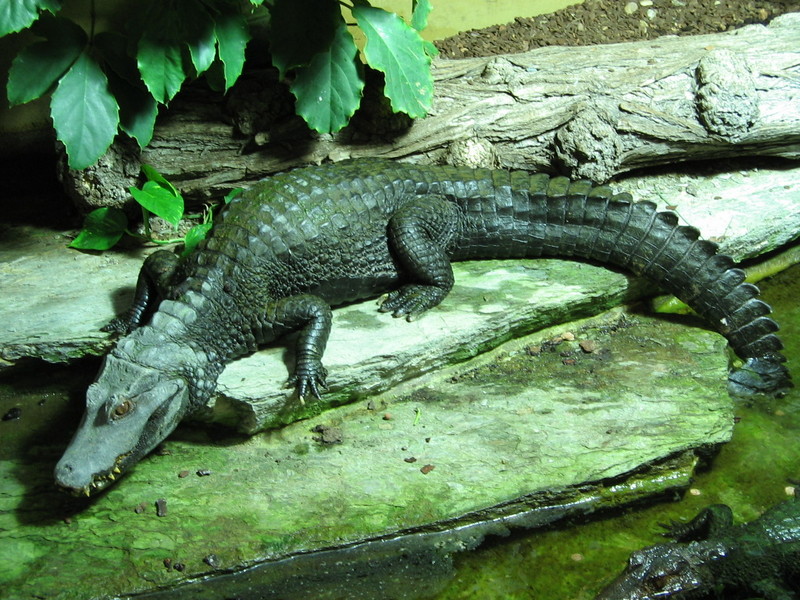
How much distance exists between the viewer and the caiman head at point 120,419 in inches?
131

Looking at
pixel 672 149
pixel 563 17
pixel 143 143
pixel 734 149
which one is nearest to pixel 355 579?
pixel 143 143

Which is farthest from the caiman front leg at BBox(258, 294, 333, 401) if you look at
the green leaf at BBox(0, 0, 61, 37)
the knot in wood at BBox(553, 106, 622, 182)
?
the knot in wood at BBox(553, 106, 622, 182)

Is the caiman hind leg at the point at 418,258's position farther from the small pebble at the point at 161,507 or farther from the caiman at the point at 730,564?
the caiman at the point at 730,564

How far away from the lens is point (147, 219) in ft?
16.5

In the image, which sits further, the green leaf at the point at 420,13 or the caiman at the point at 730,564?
the green leaf at the point at 420,13

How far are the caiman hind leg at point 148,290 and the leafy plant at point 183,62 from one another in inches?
26.5

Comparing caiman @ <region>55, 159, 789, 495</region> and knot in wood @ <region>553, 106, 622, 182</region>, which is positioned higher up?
knot in wood @ <region>553, 106, 622, 182</region>

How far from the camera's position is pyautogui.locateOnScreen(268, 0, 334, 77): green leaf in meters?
4.48

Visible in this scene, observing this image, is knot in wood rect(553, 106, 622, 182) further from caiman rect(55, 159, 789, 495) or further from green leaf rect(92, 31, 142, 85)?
green leaf rect(92, 31, 142, 85)

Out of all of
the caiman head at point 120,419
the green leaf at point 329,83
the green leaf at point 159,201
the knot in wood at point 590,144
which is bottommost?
the caiman head at point 120,419

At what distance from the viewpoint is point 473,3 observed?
6625 mm

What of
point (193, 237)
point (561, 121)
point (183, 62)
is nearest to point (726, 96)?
point (561, 121)

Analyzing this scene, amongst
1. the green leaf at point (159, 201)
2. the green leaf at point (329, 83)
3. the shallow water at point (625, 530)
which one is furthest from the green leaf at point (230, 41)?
the shallow water at point (625, 530)

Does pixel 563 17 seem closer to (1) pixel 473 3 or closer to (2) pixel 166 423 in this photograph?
(1) pixel 473 3
